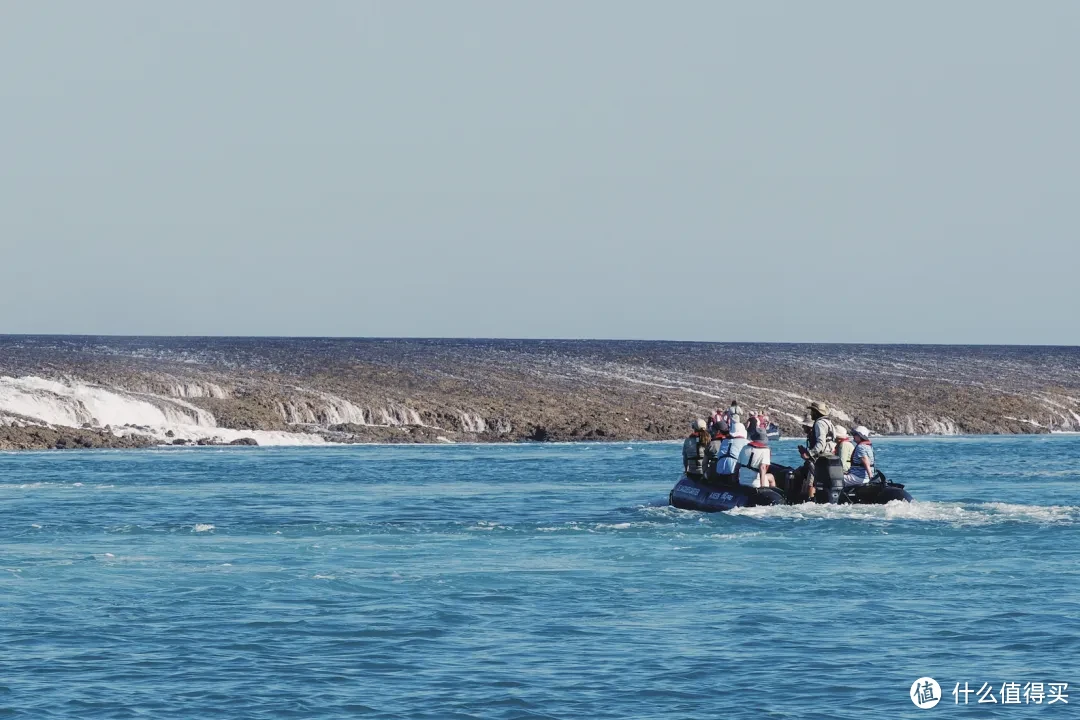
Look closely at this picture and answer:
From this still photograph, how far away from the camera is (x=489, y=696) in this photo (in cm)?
1482

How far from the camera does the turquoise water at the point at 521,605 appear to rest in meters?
15.0

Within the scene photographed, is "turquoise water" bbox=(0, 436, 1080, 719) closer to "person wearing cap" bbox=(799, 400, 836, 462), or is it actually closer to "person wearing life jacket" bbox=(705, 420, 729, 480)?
"person wearing cap" bbox=(799, 400, 836, 462)

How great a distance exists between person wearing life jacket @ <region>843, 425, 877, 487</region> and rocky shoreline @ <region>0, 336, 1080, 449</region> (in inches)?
1329

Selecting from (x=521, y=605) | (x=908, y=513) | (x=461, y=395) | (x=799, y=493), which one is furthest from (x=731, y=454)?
(x=461, y=395)

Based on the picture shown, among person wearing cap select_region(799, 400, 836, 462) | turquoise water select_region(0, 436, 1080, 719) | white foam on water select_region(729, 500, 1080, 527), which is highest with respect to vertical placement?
person wearing cap select_region(799, 400, 836, 462)

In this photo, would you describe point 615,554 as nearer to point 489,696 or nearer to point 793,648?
point 793,648

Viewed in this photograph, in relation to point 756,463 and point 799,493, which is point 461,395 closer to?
point 799,493

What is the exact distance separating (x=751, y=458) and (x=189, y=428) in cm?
3680

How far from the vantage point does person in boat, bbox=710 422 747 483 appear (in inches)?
1209

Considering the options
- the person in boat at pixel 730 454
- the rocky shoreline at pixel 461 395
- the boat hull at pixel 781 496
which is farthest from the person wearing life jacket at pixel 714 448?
the rocky shoreline at pixel 461 395

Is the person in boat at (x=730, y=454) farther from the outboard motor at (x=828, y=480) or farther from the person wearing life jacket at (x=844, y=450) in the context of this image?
the person wearing life jacket at (x=844, y=450)

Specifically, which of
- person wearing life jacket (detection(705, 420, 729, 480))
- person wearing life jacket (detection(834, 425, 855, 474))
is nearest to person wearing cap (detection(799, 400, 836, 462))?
person wearing life jacket (detection(834, 425, 855, 474))

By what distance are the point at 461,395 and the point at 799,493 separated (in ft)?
162

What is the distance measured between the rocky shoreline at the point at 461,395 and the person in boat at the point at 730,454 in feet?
105
